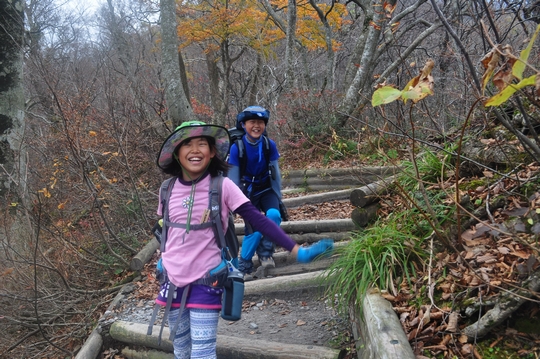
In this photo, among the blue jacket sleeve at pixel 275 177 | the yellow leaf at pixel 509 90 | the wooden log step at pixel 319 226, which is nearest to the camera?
the yellow leaf at pixel 509 90

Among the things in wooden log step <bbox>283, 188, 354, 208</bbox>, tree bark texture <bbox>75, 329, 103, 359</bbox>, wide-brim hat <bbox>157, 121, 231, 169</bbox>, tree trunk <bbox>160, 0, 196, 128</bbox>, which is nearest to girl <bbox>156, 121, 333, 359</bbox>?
wide-brim hat <bbox>157, 121, 231, 169</bbox>

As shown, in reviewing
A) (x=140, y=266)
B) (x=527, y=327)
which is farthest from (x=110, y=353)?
(x=527, y=327)

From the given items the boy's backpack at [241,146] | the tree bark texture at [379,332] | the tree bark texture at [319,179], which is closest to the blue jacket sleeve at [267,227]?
the tree bark texture at [379,332]

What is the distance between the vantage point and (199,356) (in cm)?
242

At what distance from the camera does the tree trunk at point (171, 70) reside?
8.28 m

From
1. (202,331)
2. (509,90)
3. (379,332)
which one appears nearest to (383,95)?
(509,90)

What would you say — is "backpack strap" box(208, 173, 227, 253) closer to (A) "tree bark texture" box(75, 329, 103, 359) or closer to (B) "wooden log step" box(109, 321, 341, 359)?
(B) "wooden log step" box(109, 321, 341, 359)

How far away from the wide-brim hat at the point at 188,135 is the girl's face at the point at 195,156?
1.6 inches

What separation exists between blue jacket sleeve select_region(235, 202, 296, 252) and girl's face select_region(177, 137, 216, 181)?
0.40m

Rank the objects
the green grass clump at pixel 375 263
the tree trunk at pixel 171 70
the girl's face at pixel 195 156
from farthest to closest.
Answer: the tree trunk at pixel 171 70, the green grass clump at pixel 375 263, the girl's face at pixel 195 156

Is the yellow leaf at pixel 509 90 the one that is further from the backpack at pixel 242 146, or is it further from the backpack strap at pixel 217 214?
the backpack at pixel 242 146

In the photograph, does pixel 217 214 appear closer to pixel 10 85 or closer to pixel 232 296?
pixel 232 296

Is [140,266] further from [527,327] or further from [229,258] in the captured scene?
[527,327]

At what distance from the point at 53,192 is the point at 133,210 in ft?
7.06
